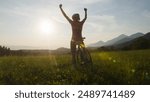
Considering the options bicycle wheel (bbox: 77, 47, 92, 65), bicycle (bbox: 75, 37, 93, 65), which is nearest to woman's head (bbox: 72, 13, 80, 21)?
bicycle (bbox: 75, 37, 93, 65)

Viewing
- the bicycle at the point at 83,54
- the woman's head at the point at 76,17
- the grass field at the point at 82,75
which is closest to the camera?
the grass field at the point at 82,75

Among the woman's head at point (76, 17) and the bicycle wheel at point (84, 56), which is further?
the bicycle wheel at point (84, 56)

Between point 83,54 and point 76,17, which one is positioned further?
point 83,54

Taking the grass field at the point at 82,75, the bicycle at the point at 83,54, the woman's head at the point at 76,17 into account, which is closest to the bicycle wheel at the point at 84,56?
the bicycle at the point at 83,54

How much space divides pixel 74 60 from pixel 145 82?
3581 millimetres

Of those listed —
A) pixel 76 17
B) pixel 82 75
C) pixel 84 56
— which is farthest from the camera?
pixel 84 56

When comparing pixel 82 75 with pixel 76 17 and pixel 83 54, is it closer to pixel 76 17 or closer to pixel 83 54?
pixel 83 54

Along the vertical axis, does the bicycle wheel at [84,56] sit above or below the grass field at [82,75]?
above

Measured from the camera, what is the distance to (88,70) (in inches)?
488

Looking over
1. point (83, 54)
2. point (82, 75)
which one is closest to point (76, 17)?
point (83, 54)

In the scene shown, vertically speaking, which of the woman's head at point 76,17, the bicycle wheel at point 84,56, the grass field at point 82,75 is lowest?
the grass field at point 82,75

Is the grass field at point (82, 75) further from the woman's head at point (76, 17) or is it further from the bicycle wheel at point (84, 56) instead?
the woman's head at point (76, 17)

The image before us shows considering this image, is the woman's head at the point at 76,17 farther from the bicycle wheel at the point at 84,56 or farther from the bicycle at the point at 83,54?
the bicycle wheel at the point at 84,56

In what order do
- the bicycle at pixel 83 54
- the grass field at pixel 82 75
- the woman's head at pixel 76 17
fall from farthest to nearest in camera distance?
the bicycle at pixel 83 54
the woman's head at pixel 76 17
the grass field at pixel 82 75
